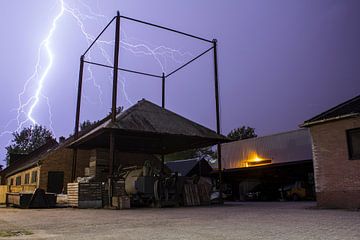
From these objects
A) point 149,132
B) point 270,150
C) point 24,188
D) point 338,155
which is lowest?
point 24,188

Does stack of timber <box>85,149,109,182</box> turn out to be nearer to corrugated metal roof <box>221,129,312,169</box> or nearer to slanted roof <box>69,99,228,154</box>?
slanted roof <box>69,99,228,154</box>

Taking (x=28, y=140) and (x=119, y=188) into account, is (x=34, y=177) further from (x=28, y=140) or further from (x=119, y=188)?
(x=28, y=140)

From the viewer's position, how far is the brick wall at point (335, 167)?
588 inches

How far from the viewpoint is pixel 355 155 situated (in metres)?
15.0

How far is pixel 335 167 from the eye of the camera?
615 inches

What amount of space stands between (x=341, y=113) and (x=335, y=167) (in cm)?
227

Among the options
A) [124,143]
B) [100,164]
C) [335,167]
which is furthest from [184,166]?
[335,167]

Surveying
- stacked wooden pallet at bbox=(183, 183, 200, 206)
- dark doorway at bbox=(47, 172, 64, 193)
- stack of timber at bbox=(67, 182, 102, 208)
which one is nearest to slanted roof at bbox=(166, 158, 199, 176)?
dark doorway at bbox=(47, 172, 64, 193)

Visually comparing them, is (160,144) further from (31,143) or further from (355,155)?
(31,143)

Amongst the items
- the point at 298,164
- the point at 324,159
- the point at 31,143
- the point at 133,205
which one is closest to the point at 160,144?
the point at 133,205

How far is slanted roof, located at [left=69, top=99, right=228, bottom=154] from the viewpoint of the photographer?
19141 millimetres

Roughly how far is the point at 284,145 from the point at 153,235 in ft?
101

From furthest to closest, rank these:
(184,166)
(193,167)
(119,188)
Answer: (184,166), (193,167), (119,188)

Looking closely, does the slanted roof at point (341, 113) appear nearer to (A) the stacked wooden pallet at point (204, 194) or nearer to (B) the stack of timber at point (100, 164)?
(A) the stacked wooden pallet at point (204, 194)
